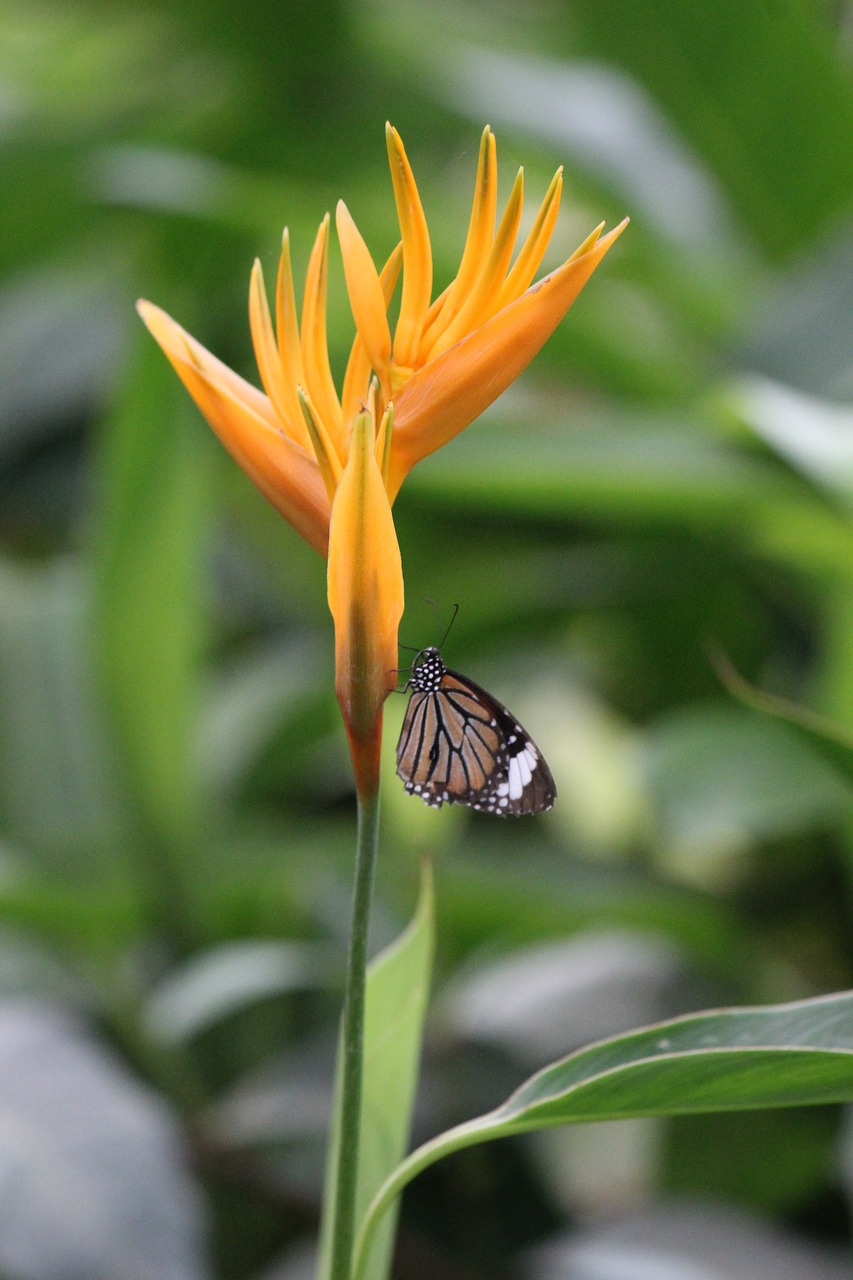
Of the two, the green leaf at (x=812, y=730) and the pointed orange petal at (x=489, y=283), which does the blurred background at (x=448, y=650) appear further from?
the pointed orange petal at (x=489, y=283)

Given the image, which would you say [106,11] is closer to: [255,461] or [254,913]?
[254,913]

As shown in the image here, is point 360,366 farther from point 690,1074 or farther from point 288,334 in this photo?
point 690,1074

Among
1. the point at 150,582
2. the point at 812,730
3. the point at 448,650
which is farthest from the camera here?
the point at 448,650

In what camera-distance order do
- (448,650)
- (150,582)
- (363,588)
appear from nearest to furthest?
1. (363,588)
2. (150,582)
3. (448,650)

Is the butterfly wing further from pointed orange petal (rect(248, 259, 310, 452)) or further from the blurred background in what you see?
the blurred background

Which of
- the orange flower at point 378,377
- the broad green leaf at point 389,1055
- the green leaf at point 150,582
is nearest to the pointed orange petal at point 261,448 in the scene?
the orange flower at point 378,377

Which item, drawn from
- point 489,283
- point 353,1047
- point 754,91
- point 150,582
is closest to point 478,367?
point 489,283
